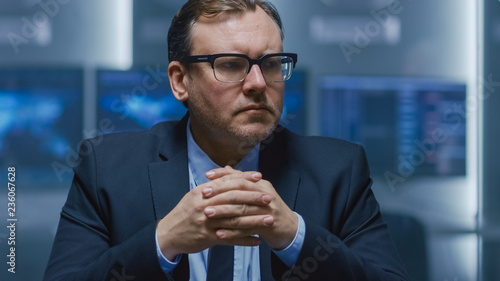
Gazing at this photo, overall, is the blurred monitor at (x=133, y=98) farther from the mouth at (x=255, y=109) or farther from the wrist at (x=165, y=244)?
the wrist at (x=165, y=244)

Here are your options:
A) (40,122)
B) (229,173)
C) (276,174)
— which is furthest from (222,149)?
(40,122)

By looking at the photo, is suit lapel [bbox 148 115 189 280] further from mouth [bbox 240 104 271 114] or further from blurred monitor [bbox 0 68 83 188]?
blurred monitor [bbox 0 68 83 188]

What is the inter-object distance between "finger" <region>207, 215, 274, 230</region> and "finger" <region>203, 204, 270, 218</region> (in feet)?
0.04

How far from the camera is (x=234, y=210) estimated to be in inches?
45.9

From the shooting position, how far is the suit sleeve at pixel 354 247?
122 cm

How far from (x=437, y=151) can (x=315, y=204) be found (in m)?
1.45

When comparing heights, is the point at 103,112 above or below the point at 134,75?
below

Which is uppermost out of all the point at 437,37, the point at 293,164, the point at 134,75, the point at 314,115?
the point at 437,37

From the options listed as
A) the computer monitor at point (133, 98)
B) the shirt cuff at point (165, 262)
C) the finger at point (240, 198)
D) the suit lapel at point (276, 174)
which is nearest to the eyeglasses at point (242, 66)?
the suit lapel at point (276, 174)

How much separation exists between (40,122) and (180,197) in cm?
137

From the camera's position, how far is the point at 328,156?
1550mm

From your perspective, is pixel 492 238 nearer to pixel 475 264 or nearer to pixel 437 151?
pixel 475 264

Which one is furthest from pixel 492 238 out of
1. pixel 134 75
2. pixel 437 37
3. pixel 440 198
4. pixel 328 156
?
pixel 134 75

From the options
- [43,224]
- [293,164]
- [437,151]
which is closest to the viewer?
[293,164]
